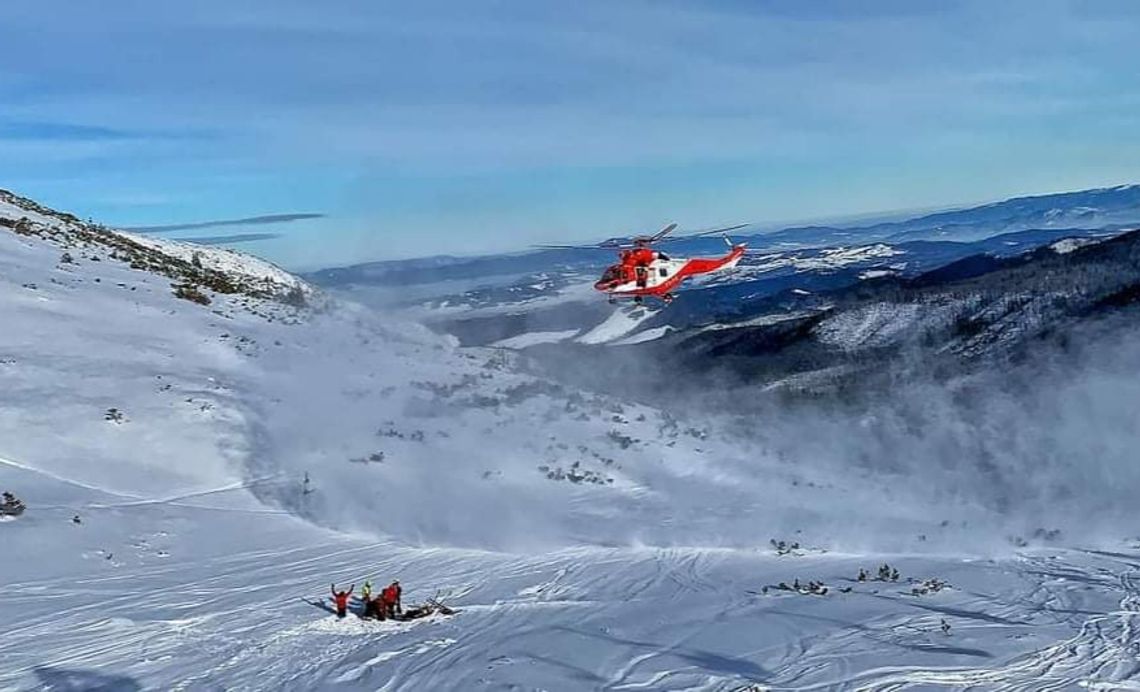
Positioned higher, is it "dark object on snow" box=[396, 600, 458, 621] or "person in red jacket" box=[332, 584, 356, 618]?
"person in red jacket" box=[332, 584, 356, 618]

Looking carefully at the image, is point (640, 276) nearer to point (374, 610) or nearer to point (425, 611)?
point (425, 611)

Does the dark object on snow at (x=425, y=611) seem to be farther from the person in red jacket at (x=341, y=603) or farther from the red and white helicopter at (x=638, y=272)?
the red and white helicopter at (x=638, y=272)

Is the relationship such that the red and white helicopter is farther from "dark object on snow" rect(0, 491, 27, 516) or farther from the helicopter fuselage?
"dark object on snow" rect(0, 491, 27, 516)

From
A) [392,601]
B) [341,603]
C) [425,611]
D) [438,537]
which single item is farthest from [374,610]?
[438,537]

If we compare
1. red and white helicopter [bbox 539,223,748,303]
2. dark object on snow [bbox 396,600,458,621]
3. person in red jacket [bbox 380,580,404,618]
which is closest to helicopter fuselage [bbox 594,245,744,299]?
red and white helicopter [bbox 539,223,748,303]

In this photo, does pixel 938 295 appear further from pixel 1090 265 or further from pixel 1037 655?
pixel 1037 655

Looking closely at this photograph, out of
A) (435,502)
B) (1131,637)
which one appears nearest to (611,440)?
(435,502)
